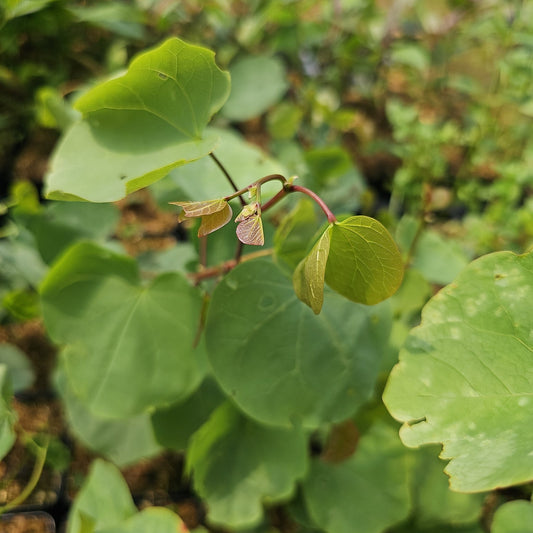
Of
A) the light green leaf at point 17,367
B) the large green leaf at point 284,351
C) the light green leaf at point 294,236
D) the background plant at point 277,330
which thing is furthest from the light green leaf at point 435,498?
the light green leaf at point 17,367

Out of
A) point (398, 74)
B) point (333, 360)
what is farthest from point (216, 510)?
point (398, 74)

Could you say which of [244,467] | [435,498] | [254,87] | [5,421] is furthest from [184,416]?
[254,87]

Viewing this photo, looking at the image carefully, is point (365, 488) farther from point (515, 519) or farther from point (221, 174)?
point (221, 174)

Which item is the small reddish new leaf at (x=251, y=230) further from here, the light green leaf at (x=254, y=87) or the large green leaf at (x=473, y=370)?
the light green leaf at (x=254, y=87)

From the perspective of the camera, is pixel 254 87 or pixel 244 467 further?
pixel 254 87

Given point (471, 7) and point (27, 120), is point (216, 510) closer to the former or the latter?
point (27, 120)

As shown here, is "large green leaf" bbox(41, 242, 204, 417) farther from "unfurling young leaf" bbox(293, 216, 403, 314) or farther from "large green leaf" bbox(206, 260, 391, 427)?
"unfurling young leaf" bbox(293, 216, 403, 314)

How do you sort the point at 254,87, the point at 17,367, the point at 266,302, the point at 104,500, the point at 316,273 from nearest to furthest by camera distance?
the point at 316,273 < the point at 266,302 < the point at 104,500 < the point at 17,367 < the point at 254,87
